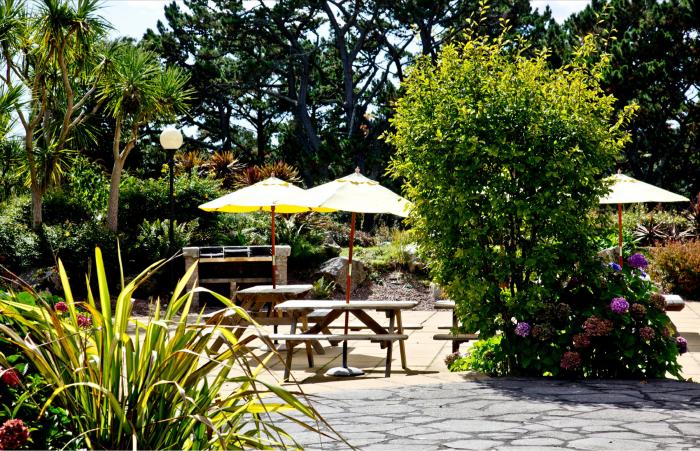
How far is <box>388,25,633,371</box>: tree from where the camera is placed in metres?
6.91

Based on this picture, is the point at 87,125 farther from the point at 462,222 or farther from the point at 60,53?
the point at 462,222

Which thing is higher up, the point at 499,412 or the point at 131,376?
the point at 131,376

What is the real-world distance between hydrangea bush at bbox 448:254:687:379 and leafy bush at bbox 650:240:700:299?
25.8ft

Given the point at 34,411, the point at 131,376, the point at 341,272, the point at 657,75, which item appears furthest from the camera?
the point at 657,75

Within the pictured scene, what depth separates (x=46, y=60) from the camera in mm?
15797

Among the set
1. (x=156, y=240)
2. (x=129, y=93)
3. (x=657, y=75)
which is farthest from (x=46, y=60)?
(x=657, y=75)

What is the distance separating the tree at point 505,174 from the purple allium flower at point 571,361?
0.46 metres

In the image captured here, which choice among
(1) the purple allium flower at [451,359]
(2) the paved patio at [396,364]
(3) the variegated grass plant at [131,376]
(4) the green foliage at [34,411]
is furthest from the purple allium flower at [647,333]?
(4) the green foliage at [34,411]

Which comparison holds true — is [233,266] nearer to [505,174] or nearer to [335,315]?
[335,315]

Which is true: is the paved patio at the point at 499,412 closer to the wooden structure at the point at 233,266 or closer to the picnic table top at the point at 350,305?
the picnic table top at the point at 350,305

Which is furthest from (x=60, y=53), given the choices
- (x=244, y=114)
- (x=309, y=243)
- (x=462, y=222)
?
(x=244, y=114)

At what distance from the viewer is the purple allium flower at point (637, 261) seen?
6947 millimetres

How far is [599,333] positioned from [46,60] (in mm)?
12558

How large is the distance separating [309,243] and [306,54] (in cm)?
1516
